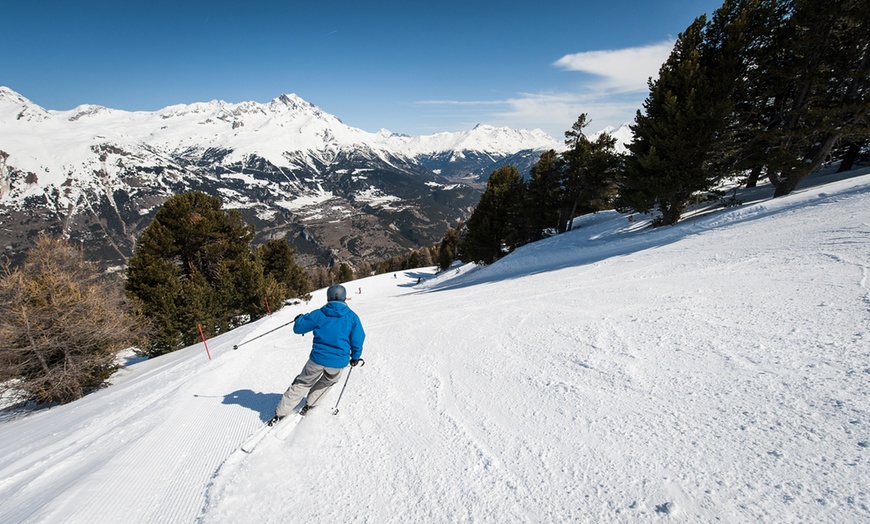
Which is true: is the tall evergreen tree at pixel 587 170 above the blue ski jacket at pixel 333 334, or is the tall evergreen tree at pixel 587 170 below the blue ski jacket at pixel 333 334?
above

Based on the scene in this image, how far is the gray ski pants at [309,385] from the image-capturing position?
4922 millimetres

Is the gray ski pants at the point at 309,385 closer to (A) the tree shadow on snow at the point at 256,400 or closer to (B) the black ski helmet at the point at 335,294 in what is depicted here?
(A) the tree shadow on snow at the point at 256,400

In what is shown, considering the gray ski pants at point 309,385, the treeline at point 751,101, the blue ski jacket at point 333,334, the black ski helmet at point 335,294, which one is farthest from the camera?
the treeline at point 751,101

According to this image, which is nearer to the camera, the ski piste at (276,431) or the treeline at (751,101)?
the ski piste at (276,431)

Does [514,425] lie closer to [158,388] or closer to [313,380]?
[313,380]

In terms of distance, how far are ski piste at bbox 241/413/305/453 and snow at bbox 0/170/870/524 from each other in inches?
4.2

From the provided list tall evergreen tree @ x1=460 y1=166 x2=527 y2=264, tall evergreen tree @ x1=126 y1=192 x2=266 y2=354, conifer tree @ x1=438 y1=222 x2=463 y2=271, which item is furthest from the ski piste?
conifer tree @ x1=438 y1=222 x2=463 y2=271

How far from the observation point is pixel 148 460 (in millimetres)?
4578

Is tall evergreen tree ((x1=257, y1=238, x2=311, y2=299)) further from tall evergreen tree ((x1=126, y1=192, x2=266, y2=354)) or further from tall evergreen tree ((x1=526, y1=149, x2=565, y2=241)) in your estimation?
tall evergreen tree ((x1=526, y1=149, x2=565, y2=241))

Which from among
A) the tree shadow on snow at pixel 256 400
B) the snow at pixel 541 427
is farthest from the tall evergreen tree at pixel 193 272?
the tree shadow on snow at pixel 256 400

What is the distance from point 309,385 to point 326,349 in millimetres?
586

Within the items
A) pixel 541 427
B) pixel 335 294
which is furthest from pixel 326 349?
pixel 541 427

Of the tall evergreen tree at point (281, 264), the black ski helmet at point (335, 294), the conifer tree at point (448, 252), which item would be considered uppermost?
the black ski helmet at point (335, 294)

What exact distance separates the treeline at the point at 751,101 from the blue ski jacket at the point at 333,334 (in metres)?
18.6
